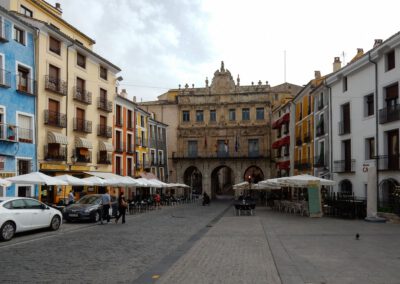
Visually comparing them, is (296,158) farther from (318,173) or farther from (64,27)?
(64,27)

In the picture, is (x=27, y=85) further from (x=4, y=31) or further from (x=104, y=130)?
(x=104, y=130)

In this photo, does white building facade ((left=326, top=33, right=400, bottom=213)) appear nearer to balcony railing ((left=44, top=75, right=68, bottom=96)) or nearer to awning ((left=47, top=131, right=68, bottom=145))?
awning ((left=47, top=131, right=68, bottom=145))

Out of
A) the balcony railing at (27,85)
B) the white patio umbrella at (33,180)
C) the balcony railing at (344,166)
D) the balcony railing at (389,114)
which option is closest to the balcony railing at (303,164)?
the balcony railing at (344,166)

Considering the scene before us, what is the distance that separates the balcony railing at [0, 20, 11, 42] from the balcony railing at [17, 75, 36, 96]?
8.75 feet

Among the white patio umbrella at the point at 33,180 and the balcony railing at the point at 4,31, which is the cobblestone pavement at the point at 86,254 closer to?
the white patio umbrella at the point at 33,180

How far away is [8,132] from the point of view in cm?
2441

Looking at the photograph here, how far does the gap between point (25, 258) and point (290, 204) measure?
2165 centimetres

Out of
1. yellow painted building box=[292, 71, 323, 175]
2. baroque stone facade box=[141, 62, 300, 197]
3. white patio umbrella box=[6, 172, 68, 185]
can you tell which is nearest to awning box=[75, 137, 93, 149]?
white patio umbrella box=[6, 172, 68, 185]

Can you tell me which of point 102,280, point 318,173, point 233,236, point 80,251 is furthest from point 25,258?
point 318,173

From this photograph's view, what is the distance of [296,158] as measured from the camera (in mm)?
45938

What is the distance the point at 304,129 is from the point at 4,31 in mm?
28119

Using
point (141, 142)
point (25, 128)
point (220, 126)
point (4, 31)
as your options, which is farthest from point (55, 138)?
point (220, 126)

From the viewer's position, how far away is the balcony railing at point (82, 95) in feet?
105

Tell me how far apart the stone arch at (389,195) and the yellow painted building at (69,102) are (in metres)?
19.7
